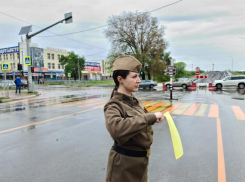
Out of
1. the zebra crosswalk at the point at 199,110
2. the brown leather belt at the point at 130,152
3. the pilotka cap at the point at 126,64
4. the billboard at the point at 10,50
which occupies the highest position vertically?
the billboard at the point at 10,50

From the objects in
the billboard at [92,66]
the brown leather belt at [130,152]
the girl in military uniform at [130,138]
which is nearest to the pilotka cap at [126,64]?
the girl in military uniform at [130,138]

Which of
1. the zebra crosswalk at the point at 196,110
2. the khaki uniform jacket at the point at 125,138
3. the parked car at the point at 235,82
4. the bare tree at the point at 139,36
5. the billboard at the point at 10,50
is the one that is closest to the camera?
the khaki uniform jacket at the point at 125,138

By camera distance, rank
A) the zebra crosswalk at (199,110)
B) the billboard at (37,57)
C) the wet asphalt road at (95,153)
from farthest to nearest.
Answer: the billboard at (37,57) < the zebra crosswalk at (199,110) < the wet asphalt road at (95,153)

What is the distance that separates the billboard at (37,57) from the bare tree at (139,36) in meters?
37.0

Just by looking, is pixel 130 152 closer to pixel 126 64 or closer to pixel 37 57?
pixel 126 64

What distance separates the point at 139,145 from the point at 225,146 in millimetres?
3575

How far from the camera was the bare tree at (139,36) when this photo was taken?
36.1m

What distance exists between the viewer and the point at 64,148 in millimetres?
4332

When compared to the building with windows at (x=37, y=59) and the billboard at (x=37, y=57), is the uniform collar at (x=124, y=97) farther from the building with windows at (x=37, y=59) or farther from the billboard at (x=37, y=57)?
the billboard at (x=37, y=57)

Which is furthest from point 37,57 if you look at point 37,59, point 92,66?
point 92,66

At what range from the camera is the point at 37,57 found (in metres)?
64.1

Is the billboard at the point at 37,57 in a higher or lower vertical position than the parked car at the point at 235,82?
higher

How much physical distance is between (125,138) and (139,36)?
37791 mm

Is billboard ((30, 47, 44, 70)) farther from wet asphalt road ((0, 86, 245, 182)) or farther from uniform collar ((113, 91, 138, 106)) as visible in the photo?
uniform collar ((113, 91, 138, 106))
